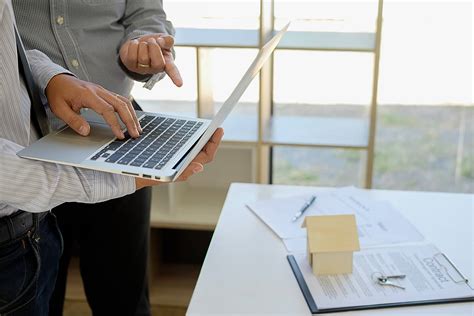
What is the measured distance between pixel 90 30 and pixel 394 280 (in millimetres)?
903

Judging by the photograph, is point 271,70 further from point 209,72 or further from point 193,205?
point 193,205

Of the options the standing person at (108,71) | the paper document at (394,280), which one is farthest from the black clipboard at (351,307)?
the standing person at (108,71)

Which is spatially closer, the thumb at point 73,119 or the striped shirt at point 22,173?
the striped shirt at point 22,173

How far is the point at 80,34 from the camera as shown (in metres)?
1.48

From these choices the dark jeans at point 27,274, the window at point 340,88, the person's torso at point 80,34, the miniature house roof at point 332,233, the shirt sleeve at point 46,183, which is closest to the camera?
the shirt sleeve at point 46,183

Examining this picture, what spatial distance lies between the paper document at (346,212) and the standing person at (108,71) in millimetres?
367

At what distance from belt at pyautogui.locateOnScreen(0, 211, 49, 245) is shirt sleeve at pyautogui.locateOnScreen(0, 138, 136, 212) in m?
0.05

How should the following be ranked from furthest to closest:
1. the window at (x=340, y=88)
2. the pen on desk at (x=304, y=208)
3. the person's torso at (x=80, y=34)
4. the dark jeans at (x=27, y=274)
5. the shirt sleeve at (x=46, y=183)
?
the window at (x=340, y=88), the pen on desk at (x=304, y=208), the person's torso at (x=80, y=34), the dark jeans at (x=27, y=274), the shirt sleeve at (x=46, y=183)

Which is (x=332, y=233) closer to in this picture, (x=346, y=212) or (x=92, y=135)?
(x=346, y=212)

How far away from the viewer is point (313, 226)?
1312mm

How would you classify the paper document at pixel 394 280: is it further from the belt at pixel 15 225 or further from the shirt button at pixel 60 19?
the shirt button at pixel 60 19

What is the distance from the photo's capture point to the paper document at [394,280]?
4.07 feet

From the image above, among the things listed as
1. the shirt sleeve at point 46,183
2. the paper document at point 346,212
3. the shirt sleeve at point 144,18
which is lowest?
the paper document at point 346,212

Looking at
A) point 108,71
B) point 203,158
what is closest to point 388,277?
point 203,158
